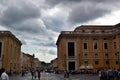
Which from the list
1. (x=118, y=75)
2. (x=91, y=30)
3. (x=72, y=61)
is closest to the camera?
(x=118, y=75)

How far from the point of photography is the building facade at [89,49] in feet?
274

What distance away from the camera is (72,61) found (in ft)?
274

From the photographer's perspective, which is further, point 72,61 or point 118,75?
point 72,61

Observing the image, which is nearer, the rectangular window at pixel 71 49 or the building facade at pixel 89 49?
the building facade at pixel 89 49

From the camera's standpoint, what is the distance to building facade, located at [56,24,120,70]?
83438 mm

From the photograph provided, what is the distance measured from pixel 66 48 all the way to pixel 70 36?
13.5 feet

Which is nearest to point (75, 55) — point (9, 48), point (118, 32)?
point (118, 32)

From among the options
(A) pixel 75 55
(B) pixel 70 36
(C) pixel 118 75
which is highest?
(B) pixel 70 36

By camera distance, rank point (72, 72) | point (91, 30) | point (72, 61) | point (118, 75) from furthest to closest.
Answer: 1. point (91, 30)
2. point (72, 61)
3. point (72, 72)
4. point (118, 75)

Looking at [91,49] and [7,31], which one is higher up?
[7,31]

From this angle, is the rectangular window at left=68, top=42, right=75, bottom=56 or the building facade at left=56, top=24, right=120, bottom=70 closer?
the building facade at left=56, top=24, right=120, bottom=70

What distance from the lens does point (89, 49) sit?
280 feet

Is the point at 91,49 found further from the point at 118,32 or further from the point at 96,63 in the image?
the point at 118,32

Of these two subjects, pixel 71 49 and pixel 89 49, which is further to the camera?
pixel 89 49
